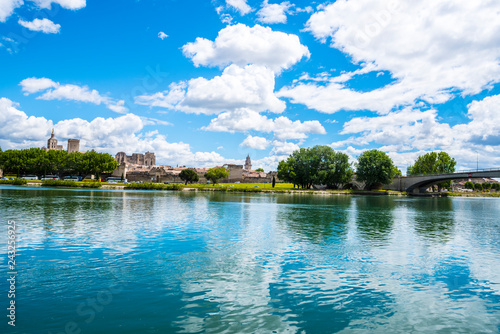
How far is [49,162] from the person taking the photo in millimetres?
144375

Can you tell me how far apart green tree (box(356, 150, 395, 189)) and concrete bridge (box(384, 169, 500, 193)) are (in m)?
12.8

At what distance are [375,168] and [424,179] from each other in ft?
64.0

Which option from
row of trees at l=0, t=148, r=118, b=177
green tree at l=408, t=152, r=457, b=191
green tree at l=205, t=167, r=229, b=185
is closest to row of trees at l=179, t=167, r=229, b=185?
green tree at l=205, t=167, r=229, b=185

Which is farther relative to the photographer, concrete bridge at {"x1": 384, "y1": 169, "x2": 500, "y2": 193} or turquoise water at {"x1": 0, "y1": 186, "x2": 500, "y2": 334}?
concrete bridge at {"x1": 384, "y1": 169, "x2": 500, "y2": 193}

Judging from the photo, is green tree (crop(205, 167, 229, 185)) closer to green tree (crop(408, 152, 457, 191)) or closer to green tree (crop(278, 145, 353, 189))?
green tree (crop(278, 145, 353, 189))

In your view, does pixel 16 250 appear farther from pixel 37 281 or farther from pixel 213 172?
pixel 213 172

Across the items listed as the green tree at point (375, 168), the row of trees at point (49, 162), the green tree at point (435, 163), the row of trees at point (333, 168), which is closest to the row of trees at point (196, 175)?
the row of trees at point (49, 162)

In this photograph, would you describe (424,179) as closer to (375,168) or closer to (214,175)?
(375,168)

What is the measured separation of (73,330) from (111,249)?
9815mm

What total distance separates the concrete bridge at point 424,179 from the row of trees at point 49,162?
126194 mm

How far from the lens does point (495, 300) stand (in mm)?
11695

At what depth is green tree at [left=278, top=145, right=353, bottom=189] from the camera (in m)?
123

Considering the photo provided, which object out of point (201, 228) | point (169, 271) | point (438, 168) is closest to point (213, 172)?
point (438, 168)

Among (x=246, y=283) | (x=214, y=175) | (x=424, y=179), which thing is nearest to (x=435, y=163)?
(x=424, y=179)
